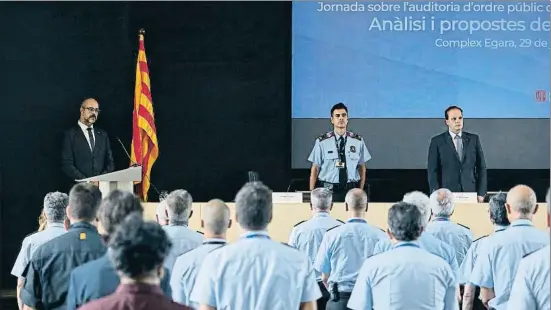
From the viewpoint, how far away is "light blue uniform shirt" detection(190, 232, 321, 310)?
3.33 m

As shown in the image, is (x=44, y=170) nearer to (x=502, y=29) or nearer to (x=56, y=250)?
(x=502, y=29)

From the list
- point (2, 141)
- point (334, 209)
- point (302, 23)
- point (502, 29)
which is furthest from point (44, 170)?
point (502, 29)

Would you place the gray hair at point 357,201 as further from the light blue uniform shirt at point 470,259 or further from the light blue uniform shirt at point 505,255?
the light blue uniform shirt at point 505,255

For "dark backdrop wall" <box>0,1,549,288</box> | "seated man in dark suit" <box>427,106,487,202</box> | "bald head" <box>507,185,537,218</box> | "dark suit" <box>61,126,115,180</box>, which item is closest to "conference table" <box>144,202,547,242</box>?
"seated man in dark suit" <box>427,106,487,202</box>

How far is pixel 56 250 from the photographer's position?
11.8 feet


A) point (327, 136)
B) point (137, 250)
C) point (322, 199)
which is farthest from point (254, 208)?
point (327, 136)

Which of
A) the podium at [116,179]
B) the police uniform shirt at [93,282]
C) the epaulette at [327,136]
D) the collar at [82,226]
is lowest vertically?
the police uniform shirt at [93,282]

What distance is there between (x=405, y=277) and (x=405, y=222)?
9.1 inches

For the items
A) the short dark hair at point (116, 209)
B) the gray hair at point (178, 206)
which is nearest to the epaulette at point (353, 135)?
the gray hair at point (178, 206)

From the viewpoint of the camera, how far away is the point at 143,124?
845 cm

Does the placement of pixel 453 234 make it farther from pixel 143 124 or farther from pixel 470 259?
pixel 143 124

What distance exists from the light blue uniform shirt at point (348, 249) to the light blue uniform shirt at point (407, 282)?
1355 millimetres

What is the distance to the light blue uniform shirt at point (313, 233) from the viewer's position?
18.4ft

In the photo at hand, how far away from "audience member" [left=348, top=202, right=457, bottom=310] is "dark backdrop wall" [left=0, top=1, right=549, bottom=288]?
213 inches
